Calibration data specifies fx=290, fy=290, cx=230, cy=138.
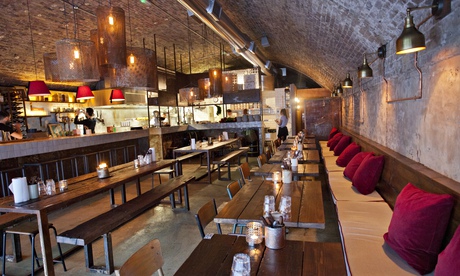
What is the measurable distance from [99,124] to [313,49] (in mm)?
8091

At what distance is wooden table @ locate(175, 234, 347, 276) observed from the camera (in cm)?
161

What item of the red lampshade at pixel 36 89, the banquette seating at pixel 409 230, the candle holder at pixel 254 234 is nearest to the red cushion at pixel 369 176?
the banquette seating at pixel 409 230

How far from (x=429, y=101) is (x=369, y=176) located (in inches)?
53.6

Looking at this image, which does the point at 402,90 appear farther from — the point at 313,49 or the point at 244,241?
the point at 313,49

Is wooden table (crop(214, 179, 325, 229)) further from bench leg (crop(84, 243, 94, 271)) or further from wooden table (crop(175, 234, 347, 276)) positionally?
bench leg (crop(84, 243, 94, 271))

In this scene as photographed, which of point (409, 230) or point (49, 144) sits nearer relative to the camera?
point (409, 230)

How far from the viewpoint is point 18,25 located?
20.9ft

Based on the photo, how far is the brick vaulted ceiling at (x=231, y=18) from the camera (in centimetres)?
369

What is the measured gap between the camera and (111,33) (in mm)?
3602

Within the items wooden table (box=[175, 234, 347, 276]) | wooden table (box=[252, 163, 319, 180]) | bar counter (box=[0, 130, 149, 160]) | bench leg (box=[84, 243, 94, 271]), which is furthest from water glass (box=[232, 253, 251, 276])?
bar counter (box=[0, 130, 149, 160])

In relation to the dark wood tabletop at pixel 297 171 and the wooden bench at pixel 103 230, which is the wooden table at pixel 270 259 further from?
the dark wood tabletop at pixel 297 171

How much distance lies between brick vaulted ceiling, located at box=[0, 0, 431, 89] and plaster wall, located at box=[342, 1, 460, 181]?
14.4 inches

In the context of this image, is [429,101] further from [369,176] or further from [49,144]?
[49,144]

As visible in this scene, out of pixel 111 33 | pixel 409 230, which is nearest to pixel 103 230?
pixel 111 33
